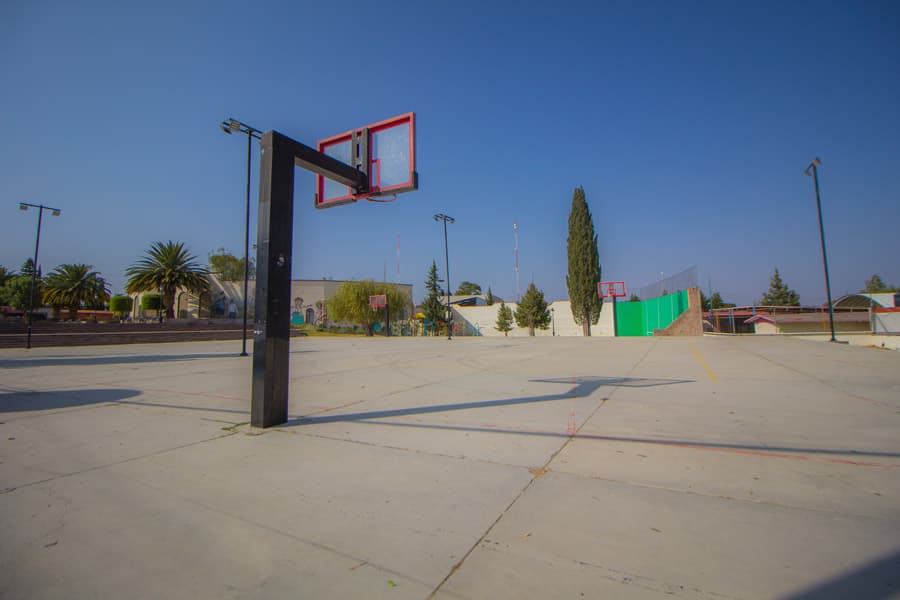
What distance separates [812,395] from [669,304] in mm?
27892

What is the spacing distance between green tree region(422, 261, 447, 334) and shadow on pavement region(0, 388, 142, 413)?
1580 inches

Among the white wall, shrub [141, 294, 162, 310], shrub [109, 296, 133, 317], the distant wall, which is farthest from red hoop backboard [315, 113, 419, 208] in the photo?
shrub [109, 296, 133, 317]

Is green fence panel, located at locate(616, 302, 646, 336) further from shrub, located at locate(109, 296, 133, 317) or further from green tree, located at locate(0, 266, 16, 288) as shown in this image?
green tree, located at locate(0, 266, 16, 288)

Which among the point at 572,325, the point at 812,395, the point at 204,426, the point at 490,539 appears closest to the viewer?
the point at 490,539

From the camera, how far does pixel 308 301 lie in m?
50.3

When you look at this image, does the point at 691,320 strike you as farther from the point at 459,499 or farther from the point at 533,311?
the point at 459,499

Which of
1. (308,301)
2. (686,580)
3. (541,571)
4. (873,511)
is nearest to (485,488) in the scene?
(541,571)

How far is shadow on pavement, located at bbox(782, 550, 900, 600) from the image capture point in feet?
5.58

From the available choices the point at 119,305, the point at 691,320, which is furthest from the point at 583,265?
the point at 119,305

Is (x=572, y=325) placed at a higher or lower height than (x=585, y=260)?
lower

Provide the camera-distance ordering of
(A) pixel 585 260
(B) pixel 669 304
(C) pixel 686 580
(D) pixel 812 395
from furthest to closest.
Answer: (A) pixel 585 260 → (B) pixel 669 304 → (D) pixel 812 395 → (C) pixel 686 580

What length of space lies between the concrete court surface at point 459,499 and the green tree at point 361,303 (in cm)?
3588

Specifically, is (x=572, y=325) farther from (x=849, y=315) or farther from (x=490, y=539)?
(x=490, y=539)

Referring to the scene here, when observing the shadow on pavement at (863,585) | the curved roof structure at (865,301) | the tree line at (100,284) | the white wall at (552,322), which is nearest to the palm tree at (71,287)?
the tree line at (100,284)
